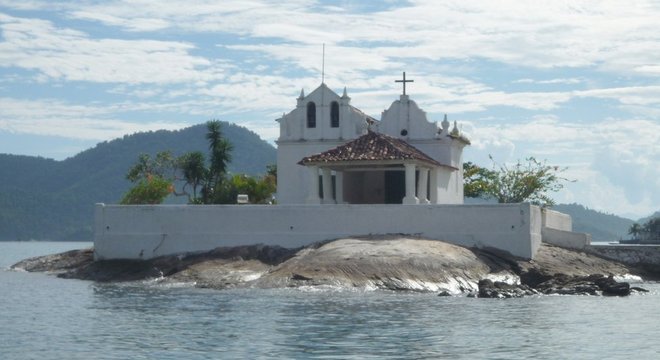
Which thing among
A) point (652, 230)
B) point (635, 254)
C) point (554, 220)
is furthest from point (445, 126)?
point (652, 230)

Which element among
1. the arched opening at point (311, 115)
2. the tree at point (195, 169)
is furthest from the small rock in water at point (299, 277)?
the tree at point (195, 169)

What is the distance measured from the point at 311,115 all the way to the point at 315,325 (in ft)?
88.9

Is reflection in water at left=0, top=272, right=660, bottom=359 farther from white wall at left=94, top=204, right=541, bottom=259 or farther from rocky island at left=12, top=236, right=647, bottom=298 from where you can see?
white wall at left=94, top=204, right=541, bottom=259

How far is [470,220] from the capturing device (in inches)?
1889

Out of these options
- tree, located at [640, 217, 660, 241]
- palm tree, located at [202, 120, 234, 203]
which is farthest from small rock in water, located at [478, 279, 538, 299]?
tree, located at [640, 217, 660, 241]

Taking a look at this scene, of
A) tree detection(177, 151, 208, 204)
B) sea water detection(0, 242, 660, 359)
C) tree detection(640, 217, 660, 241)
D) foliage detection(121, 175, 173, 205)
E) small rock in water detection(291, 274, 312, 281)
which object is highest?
tree detection(177, 151, 208, 204)

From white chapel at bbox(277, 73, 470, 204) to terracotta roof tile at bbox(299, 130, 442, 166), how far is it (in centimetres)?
9

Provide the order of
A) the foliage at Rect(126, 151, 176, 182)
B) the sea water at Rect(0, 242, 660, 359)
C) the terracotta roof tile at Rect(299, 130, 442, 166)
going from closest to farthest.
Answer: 1. the sea water at Rect(0, 242, 660, 359)
2. the terracotta roof tile at Rect(299, 130, 442, 166)
3. the foliage at Rect(126, 151, 176, 182)

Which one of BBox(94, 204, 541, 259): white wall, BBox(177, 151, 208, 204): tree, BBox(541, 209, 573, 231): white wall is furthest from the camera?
BBox(177, 151, 208, 204): tree

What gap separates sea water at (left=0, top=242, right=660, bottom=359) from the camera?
1117 inches

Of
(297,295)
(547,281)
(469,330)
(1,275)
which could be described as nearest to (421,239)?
(547,281)

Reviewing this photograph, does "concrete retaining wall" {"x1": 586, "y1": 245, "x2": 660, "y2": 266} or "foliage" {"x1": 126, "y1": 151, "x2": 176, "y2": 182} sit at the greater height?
"foliage" {"x1": 126, "y1": 151, "x2": 176, "y2": 182}

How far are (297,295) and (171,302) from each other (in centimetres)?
448

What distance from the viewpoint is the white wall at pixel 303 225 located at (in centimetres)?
4784
